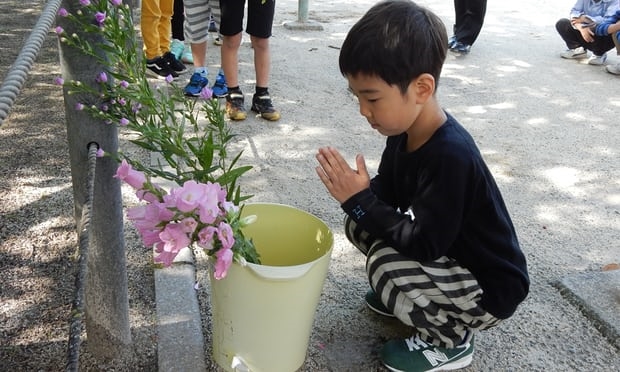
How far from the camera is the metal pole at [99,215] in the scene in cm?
139

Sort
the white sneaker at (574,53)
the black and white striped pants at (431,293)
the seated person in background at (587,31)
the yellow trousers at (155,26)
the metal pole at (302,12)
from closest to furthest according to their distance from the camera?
the black and white striped pants at (431,293), the yellow trousers at (155,26), the seated person in background at (587,31), the white sneaker at (574,53), the metal pole at (302,12)

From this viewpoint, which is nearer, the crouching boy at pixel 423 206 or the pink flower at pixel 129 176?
the pink flower at pixel 129 176

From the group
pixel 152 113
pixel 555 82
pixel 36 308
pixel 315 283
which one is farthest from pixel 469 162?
pixel 555 82

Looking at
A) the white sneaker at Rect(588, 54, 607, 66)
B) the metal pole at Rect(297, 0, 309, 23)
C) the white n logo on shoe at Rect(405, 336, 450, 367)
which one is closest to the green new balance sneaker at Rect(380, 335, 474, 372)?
the white n logo on shoe at Rect(405, 336, 450, 367)

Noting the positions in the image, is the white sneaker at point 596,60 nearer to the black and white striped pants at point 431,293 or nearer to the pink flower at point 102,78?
the black and white striped pants at point 431,293

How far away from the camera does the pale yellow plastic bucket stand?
1500mm

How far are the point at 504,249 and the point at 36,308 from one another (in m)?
1.44

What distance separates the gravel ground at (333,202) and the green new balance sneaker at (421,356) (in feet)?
0.21

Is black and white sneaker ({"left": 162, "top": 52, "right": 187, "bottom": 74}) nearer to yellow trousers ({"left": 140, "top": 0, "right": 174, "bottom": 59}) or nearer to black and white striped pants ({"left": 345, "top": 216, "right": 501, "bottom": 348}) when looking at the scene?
yellow trousers ({"left": 140, "top": 0, "right": 174, "bottom": 59})

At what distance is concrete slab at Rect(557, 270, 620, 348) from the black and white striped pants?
0.52 metres

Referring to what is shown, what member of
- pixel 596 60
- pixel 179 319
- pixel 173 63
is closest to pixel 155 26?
pixel 173 63

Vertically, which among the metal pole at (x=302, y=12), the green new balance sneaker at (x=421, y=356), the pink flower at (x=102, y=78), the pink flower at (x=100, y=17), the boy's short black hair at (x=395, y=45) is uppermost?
the pink flower at (x=100, y=17)

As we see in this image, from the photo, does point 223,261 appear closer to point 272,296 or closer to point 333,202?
point 272,296

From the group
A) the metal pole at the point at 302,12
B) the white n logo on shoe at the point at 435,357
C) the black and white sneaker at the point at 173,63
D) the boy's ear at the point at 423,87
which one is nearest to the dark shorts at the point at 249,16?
the black and white sneaker at the point at 173,63
